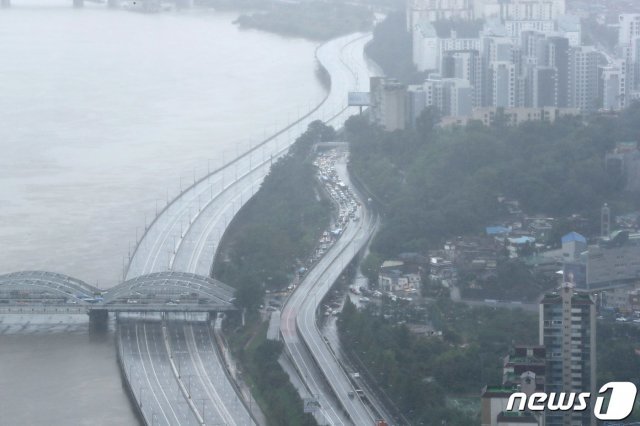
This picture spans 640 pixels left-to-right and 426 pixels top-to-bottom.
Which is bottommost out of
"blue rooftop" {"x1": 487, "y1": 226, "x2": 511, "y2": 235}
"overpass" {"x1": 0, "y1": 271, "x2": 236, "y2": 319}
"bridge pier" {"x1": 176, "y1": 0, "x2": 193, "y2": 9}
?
"bridge pier" {"x1": 176, "y1": 0, "x2": 193, "y2": 9}

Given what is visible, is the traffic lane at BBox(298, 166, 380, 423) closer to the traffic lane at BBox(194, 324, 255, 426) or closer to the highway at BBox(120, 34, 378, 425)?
the highway at BBox(120, 34, 378, 425)

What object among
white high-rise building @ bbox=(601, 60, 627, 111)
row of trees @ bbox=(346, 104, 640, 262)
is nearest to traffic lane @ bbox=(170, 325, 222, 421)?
row of trees @ bbox=(346, 104, 640, 262)

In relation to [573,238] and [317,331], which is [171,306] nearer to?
[317,331]

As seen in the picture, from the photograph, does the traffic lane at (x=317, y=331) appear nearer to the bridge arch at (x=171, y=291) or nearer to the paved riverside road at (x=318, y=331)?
the paved riverside road at (x=318, y=331)

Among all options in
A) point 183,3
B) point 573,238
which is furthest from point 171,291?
point 183,3

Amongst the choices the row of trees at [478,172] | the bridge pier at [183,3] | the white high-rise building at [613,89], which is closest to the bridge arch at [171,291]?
the row of trees at [478,172]
